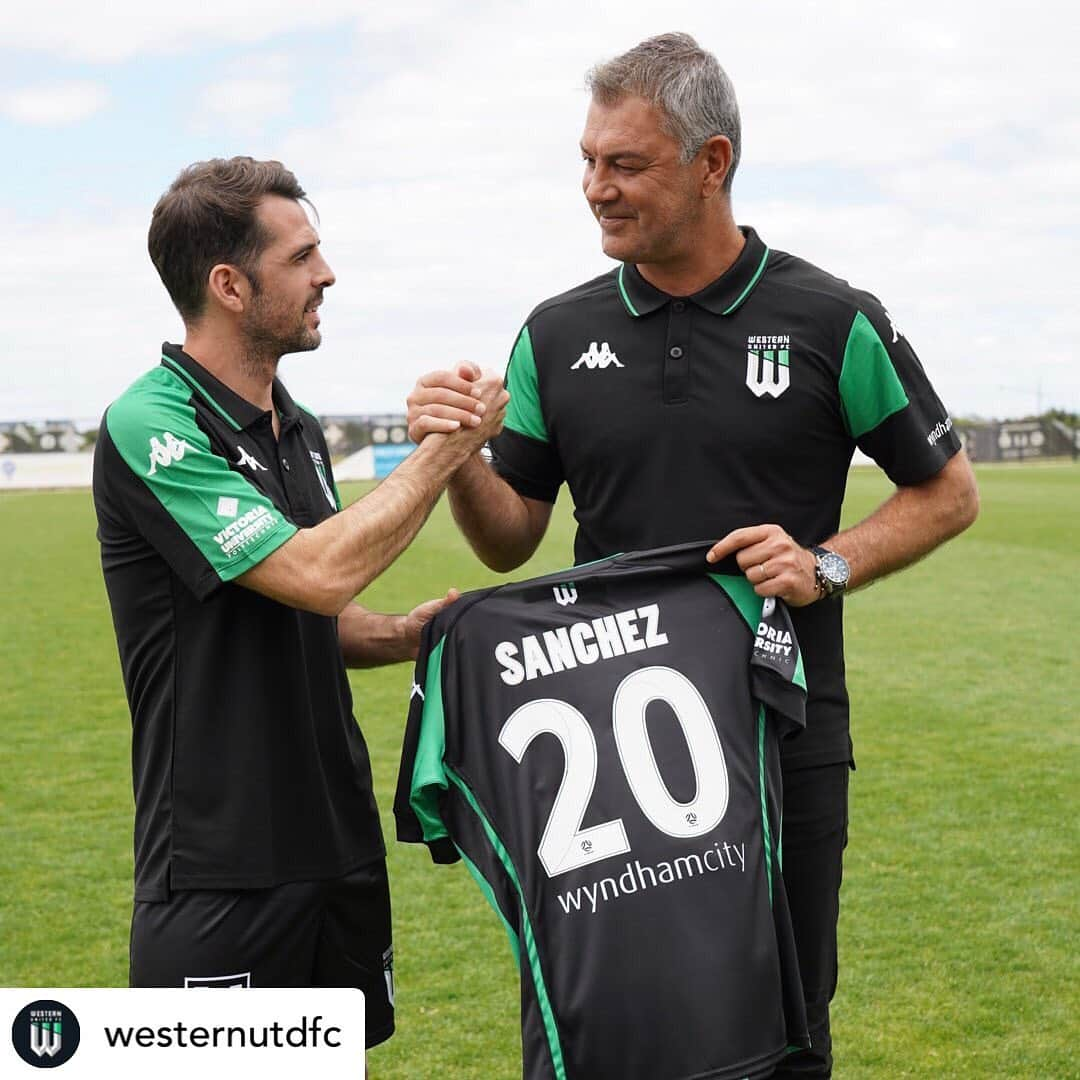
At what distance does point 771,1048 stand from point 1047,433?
2408 inches

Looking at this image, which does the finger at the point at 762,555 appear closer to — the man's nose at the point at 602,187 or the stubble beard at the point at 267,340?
the man's nose at the point at 602,187

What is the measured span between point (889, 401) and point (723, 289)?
0.42 m

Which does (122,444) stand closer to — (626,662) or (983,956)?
(626,662)

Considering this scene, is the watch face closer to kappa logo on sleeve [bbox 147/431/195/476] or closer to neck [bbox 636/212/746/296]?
neck [bbox 636/212/746/296]

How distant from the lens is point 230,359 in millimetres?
3184

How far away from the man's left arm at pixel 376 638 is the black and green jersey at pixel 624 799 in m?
0.37

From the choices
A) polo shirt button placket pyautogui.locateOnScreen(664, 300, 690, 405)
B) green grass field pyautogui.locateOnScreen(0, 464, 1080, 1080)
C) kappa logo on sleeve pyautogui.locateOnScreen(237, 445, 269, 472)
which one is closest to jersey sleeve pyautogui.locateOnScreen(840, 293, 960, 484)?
polo shirt button placket pyautogui.locateOnScreen(664, 300, 690, 405)

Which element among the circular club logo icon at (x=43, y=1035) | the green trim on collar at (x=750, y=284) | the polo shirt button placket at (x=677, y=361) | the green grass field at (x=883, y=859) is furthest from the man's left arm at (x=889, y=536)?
the green grass field at (x=883, y=859)

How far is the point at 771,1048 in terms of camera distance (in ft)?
9.36

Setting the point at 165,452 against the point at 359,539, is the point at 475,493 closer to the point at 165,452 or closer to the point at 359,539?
the point at 359,539

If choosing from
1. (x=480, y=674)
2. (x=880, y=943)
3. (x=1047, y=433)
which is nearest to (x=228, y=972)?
(x=480, y=674)

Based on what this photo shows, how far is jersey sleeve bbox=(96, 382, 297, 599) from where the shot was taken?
289 cm

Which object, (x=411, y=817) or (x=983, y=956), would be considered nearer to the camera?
(x=411, y=817)

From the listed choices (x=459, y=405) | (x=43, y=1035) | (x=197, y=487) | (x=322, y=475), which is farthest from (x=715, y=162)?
Result: (x=43, y=1035)
